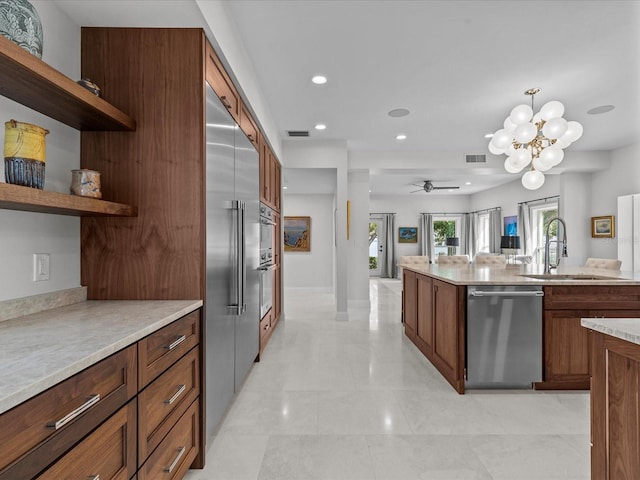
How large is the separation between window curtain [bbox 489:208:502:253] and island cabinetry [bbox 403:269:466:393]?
6304mm

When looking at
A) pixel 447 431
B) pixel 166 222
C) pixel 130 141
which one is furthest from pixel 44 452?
A: pixel 447 431

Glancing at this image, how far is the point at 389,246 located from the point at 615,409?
9.94 metres

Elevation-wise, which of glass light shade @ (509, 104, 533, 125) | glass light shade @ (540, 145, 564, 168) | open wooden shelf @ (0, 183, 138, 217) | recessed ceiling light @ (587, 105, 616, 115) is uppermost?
recessed ceiling light @ (587, 105, 616, 115)

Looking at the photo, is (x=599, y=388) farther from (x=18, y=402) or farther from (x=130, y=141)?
(x=130, y=141)

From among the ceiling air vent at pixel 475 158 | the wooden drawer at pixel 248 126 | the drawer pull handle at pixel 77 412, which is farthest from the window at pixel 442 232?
the drawer pull handle at pixel 77 412

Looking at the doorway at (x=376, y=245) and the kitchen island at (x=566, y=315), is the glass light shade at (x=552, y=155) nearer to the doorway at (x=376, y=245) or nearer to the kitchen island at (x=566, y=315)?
the kitchen island at (x=566, y=315)

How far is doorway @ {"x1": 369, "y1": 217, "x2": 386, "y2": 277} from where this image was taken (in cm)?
1112

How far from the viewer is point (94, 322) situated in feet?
4.28

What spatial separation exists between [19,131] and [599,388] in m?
2.30

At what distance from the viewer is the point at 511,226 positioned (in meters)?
8.69

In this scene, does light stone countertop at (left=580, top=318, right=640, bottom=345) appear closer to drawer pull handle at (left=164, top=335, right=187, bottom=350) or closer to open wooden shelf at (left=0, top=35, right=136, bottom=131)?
drawer pull handle at (left=164, top=335, right=187, bottom=350)

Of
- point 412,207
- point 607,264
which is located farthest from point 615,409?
point 412,207

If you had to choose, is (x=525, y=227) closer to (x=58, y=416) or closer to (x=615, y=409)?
(x=615, y=409)

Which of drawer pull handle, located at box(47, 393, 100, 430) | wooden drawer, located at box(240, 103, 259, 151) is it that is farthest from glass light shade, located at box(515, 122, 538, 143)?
drawer pull handle, located at box(47, 393, 100, 430)
